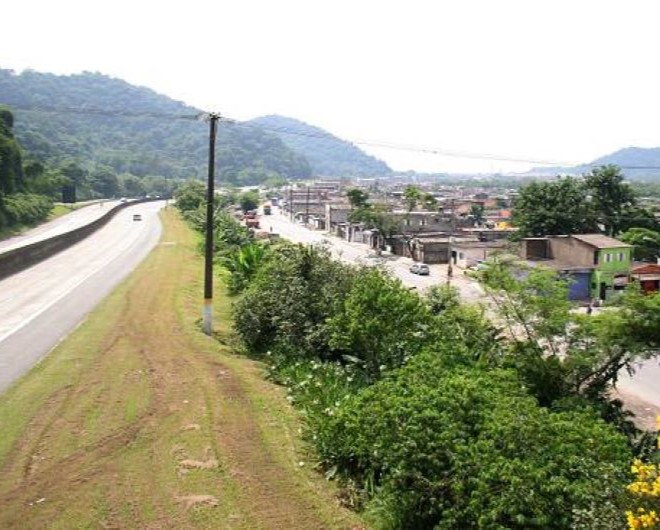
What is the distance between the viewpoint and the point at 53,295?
27.5 metres

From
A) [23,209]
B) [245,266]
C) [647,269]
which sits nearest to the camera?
[245,266]

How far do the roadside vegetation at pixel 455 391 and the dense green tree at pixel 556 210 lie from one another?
1722 inches

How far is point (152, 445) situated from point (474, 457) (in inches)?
220

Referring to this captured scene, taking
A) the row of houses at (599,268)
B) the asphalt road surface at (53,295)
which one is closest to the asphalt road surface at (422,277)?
the row of houses at (599,268)

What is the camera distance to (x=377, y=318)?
614 inches

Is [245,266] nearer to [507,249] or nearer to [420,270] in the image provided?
[507,249]

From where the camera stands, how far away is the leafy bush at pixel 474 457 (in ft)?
26.9

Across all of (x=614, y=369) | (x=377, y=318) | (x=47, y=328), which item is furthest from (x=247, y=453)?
(x=47, y=328)

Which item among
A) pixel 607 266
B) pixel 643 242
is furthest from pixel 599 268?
pixel 643 242

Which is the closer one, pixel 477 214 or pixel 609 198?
pixel 609 198

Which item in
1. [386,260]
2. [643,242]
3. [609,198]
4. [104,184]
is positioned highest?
[609,198]

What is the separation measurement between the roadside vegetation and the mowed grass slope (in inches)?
33.2

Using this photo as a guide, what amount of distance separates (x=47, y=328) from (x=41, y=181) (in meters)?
80.5

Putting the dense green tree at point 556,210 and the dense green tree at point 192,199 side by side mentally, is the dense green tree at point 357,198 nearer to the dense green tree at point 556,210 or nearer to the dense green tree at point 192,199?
the dense green tree at point 192,199
